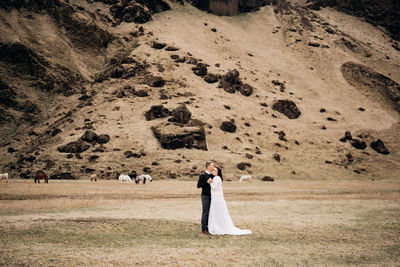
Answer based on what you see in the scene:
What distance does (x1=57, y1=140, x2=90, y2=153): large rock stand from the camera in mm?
73000

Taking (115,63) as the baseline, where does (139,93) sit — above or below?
below

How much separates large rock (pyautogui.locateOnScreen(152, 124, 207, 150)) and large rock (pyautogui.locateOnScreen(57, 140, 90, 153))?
15226 mm

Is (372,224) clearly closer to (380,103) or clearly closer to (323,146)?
(323,146)

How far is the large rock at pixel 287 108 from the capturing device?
333 feet

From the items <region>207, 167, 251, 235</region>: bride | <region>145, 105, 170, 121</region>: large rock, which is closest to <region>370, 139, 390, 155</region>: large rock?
<region>145, 105, 170, 121</region>: large rock

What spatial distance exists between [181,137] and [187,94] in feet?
73.5

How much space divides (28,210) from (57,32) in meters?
114

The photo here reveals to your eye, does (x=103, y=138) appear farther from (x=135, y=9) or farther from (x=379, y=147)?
(x=135, y=9)

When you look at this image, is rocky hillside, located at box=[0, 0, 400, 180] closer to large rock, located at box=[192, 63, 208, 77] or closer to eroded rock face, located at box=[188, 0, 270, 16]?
large rock, located at box=[192, 63, 208, 77]

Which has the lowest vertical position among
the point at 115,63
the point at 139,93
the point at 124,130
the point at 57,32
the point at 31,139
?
the point at 31,139

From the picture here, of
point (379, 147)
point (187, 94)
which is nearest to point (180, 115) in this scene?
point (187, 94)

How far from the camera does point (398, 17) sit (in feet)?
603

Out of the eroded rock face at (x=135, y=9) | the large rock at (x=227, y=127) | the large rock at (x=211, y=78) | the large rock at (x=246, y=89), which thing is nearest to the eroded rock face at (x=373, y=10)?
the eroded rock face at (x=135, y=9)

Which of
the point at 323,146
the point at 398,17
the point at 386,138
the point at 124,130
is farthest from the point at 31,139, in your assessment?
the point at 398,17
